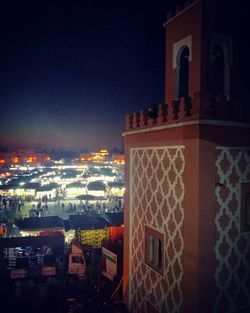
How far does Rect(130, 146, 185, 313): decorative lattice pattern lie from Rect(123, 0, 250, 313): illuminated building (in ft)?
0.09

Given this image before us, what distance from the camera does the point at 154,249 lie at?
8781mm

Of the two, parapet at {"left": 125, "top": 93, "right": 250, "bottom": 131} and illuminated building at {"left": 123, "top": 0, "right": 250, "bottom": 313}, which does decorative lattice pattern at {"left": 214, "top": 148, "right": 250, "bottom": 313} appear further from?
parapet at {"left": 125, "top": 93, "right": 250, "bottom": 131}

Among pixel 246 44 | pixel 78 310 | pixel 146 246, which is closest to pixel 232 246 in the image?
pixel 146 246

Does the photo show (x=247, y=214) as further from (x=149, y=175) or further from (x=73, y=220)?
(x=73, y=220)

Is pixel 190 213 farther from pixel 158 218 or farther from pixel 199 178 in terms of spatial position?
pixel 158 218

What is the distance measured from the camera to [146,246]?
9.21m

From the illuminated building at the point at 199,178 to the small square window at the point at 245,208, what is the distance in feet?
0.08

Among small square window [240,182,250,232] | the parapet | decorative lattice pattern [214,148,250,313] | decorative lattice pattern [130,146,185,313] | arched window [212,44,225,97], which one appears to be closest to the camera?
the parapet

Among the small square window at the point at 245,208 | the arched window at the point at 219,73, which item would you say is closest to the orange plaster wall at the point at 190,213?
the small square window at the point at 245,208

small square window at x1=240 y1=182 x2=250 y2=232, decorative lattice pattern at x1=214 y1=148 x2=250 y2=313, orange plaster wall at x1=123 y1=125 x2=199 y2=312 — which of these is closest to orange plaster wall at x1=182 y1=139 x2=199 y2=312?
orange plaster wall at x1=123 y1=125 x2=199 y2=312

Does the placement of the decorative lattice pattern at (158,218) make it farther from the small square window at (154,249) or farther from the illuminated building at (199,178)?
the small square window at (154,249)

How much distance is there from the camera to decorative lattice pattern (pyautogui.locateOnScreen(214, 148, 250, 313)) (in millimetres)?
7094

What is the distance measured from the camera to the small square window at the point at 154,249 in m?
8.46

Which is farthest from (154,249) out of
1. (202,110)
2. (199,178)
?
(202,110)
